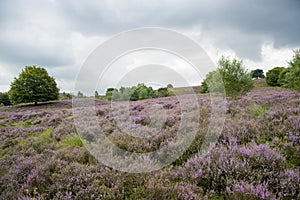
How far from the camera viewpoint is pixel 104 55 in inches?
168

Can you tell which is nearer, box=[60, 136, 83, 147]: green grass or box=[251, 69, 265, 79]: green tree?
box=[60, 136, 83, 147]: green grass

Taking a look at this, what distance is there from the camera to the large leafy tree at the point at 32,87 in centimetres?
2730

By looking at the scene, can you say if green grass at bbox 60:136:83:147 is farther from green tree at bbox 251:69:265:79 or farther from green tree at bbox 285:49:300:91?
green tree at bbox 251:69:265:79

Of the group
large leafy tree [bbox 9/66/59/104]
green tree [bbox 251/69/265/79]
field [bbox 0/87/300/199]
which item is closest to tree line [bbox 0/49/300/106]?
large leafy tree [bbox 9/66/59/104]

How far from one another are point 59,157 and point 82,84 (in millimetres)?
1780

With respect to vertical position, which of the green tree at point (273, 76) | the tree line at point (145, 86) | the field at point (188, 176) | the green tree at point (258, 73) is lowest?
the field at point (188, 176)

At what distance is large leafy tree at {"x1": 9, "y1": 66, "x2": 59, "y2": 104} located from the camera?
27.3m

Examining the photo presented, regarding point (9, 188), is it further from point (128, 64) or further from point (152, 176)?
point (128, 64)

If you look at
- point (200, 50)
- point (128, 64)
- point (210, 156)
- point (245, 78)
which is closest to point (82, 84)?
point (128, 64)

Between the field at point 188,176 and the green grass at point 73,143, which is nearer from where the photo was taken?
the field at point 188,176

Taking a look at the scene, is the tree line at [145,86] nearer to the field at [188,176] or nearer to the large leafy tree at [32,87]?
the large leafy tree at [32,87]

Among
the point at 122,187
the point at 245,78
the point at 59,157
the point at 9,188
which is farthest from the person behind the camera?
the point at 245,78

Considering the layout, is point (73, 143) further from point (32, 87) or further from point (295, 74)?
point (32, 87)

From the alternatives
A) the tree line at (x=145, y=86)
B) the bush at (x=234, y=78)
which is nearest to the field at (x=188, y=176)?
the tree line at (x=145, y=86)
